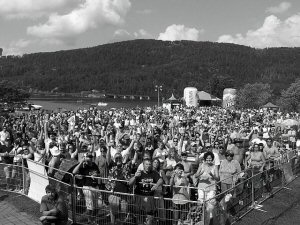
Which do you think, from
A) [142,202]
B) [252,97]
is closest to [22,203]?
[142,202]

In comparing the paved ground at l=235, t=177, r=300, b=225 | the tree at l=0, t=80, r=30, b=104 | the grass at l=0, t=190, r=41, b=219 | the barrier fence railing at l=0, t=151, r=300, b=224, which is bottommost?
the paved ground at l=235, t=177, r=300, b=225

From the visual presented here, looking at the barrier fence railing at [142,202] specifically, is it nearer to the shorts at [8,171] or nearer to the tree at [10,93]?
the shorts at [8,171]

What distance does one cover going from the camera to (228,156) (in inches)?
364

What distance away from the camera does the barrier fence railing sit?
682cm

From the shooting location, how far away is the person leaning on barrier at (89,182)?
736 cm

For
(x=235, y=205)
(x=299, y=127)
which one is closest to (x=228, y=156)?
(x=235, y=205)

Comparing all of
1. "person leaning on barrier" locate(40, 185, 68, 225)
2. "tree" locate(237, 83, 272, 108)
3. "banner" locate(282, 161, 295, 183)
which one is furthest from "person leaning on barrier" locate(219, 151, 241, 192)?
"tree" locate(237, 83, 272, 108)

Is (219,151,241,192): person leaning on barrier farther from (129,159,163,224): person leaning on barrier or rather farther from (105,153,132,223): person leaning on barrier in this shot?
(105,153,132,223): person leaning on barrier

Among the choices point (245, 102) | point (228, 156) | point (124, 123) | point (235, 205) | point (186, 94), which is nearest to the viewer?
point (235, 205)

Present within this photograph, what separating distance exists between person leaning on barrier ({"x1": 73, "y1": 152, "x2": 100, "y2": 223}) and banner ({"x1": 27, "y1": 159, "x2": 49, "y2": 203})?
1.20 metres

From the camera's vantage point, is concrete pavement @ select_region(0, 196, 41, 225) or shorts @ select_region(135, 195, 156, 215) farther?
concrete pavement @ select_region(0, 196, 41, 225)

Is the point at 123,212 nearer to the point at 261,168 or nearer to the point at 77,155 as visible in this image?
the point at 77,155

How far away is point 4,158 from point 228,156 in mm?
6897

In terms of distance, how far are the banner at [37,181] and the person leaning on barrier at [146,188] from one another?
2.54 meters
